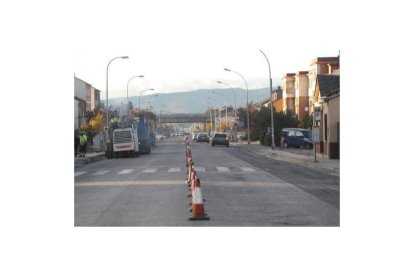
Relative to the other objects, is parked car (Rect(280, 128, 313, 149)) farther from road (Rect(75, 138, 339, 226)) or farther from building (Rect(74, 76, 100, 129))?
road (Rect(75, 138, 339, 226))

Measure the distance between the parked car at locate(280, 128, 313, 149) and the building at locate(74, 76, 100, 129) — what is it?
1000 inches

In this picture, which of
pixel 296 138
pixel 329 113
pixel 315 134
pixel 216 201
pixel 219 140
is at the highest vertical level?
pixel 329 113

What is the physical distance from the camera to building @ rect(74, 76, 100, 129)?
328 ft

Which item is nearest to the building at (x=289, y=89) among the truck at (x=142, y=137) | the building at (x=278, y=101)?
the building at (x=278, y=101)

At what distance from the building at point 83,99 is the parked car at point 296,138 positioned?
2539 centimetres

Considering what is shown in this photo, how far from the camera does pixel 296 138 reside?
76.8 m

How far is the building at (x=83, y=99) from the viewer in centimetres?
9987

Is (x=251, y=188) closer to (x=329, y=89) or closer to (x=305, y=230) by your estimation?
(x=305, y=230)

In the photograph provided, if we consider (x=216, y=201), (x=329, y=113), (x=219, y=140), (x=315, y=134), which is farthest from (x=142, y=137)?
(x=216, y=201)

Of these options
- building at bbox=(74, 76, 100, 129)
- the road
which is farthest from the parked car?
the road

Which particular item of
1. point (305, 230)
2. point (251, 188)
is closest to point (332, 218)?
point (305, 230)

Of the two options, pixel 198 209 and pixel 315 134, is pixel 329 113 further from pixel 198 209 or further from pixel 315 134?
pixel 198 209

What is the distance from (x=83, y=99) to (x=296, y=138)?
48.2 meters

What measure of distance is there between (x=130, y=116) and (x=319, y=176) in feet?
108
